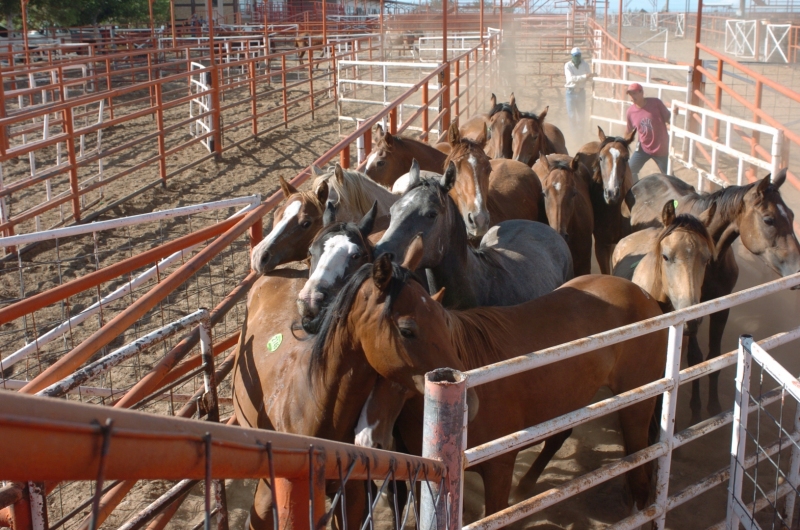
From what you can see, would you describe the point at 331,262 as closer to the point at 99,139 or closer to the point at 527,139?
the point at 527,139

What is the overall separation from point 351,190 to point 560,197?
210 centimetres

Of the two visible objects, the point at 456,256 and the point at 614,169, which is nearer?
the point at 456,256

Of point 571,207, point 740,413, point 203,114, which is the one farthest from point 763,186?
point 203,114

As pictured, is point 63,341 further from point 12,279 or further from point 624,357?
point 624,357

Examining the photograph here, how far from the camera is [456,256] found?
391 cm

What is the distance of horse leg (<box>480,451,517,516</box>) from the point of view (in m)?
2.89

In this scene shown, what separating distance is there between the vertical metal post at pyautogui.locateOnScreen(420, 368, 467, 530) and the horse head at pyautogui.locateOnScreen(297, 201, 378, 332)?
4.00ft

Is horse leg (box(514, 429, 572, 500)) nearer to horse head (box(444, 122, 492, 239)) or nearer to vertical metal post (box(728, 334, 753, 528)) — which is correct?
vertical metal post (box(728, 334, 753, 528))

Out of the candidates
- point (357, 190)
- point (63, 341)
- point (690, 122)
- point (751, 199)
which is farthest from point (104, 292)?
point (690, 122)

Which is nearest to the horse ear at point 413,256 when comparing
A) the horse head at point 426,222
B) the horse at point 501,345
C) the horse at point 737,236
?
the horse at point 501,345

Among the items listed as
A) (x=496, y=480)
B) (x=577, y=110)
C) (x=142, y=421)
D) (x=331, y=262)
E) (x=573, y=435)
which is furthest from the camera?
(x=577, y=110)

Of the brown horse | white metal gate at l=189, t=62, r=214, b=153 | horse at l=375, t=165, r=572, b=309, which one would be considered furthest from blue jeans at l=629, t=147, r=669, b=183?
white metal gate at l=189, t=62, r=214, b=153

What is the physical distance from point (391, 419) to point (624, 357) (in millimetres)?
1357

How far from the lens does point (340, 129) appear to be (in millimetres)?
13195
